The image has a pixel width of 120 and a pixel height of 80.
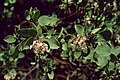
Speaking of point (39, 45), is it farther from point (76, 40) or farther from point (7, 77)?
point (7, 77)

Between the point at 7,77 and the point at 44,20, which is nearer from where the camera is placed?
the point at 44,20

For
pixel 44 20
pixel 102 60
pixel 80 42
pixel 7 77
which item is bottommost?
pixel 7 77

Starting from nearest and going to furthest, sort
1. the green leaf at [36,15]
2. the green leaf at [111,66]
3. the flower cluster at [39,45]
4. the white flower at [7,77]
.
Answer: the flower cluster at [39,45] → the green leaf at [36,15] → the green leaf at [111,66] → the white flower at [7,77]

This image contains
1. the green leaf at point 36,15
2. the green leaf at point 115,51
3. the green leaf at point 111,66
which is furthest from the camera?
the green leaf at point 111,66

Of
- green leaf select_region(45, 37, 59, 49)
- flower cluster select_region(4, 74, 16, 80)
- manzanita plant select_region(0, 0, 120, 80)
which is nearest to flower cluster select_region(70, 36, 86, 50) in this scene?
manzanita plant select_region(0, 0, 120, 80)

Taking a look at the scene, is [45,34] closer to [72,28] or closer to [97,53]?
[97,53]

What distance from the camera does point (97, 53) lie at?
2.09 metres

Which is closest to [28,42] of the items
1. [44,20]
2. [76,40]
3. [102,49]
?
[44,20]

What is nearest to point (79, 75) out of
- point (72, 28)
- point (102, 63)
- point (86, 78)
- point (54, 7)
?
point (86, 78)

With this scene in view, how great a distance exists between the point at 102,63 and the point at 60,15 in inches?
37.8

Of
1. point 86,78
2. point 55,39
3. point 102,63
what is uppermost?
point 55,39

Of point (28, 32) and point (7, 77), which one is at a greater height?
point (28, 32)

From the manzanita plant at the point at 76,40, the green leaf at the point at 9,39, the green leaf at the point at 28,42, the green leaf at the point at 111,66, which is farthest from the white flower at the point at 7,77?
the green leaf at the point at 111,66

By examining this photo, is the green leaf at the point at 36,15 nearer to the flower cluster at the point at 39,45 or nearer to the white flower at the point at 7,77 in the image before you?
the flower cluster at the point at 39,45
